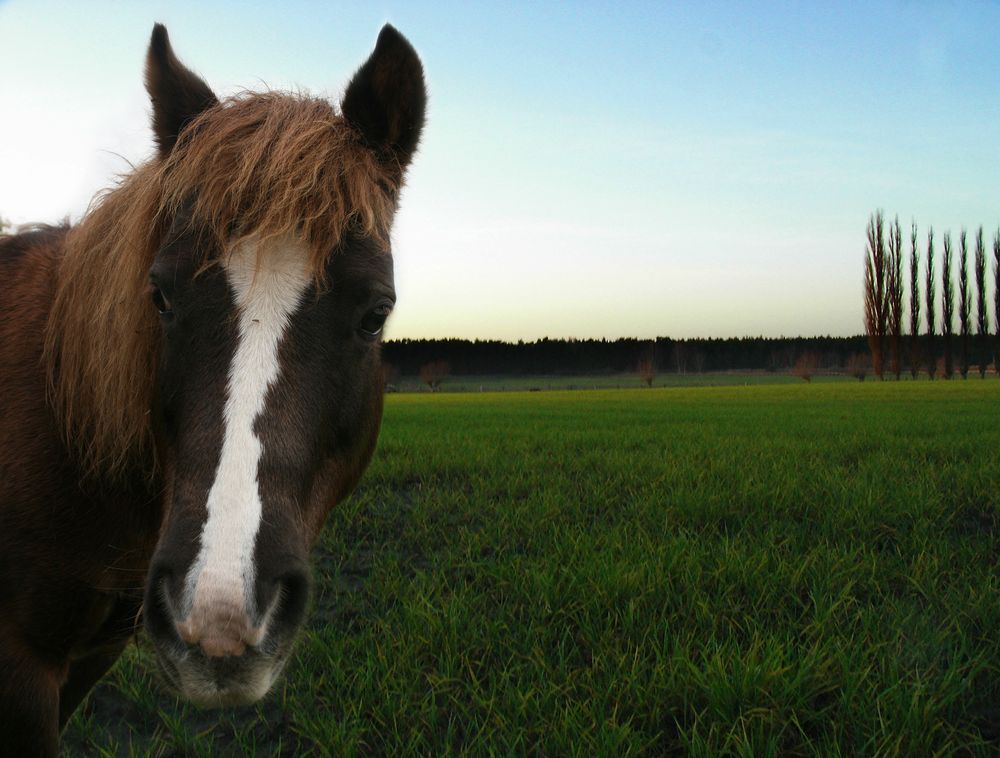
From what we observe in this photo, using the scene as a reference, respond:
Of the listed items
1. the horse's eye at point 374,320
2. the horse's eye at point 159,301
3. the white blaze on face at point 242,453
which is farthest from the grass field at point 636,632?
the horse's eye at point 159,301

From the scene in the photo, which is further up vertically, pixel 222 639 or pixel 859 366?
pixel 859 366

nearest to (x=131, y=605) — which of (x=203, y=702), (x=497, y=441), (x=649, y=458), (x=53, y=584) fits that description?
(x=53, y=584)

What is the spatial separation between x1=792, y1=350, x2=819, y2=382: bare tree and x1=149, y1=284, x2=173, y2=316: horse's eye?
77466mm

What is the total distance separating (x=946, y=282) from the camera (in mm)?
58531

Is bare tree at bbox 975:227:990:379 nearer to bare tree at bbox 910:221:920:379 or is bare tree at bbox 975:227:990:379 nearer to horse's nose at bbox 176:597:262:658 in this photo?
→ bare tree at bbox 910:221:920:379

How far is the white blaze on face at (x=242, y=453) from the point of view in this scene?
130 centimetres

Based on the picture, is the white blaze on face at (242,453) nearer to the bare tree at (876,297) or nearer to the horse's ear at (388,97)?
the horse's ear at (388,97)

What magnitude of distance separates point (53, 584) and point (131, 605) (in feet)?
1.33

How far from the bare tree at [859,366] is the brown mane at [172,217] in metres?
65.2

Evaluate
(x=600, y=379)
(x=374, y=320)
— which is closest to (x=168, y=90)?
(x=374, y=320)

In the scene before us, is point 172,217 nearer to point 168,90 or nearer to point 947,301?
point 168,90

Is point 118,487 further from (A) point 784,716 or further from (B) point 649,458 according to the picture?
(B) point 649,458

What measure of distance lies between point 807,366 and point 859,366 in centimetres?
814

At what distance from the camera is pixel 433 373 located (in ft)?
225
